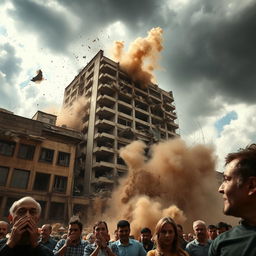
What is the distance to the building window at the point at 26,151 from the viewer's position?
81.5 feet

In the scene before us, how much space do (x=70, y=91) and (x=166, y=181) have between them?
34.1m

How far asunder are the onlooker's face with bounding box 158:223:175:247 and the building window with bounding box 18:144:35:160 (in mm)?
24940

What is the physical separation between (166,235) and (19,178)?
966 inches

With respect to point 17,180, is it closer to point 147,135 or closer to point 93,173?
point 93,173

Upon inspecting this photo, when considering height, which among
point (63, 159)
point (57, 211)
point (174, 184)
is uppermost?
point (63, 159)

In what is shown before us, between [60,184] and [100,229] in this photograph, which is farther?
[60,184]

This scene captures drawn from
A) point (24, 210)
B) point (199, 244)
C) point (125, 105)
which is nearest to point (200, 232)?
point (199, 244)

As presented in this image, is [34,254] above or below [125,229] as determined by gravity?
below

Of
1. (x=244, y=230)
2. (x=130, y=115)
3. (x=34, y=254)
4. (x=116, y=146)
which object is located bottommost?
(x=34, y=254)

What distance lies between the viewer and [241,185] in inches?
63.4

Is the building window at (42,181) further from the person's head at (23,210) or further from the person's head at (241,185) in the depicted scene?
the person's head at (241,185)

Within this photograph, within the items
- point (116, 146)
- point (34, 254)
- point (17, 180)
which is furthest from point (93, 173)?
point (34, 254)

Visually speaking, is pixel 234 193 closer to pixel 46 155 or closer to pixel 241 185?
pixel 241 185

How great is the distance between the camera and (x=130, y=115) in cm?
4106
